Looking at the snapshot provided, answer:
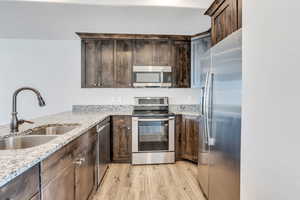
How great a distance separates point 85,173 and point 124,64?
233 centimetres

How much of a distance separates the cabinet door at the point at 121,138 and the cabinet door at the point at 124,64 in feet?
2.37

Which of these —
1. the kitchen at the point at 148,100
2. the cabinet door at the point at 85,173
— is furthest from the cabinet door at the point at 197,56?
the cabinet door at the point at 85,173

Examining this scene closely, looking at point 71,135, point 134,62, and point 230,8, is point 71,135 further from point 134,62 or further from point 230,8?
point 134,62

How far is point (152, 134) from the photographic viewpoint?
348cm

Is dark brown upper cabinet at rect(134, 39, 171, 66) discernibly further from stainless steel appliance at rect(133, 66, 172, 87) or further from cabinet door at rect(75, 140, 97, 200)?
cabinet door at rect(75, 140, 97, 200)

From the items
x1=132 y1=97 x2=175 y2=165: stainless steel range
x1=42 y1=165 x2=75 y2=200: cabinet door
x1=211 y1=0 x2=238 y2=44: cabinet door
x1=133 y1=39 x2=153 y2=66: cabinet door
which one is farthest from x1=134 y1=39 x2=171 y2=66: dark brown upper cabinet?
x1=42 y1=165 x2=75 y2=200: cabinet door

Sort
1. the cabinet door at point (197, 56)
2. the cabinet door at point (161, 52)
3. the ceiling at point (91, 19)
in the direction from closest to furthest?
the ceiling at point (91, 19), the cabinet door at point (197, 56), the cabinet door at point (161, 52)

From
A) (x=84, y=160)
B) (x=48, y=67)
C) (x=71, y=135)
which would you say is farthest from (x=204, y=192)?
(x=48, y=67)

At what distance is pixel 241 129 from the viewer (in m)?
1.38

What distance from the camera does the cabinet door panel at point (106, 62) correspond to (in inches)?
147

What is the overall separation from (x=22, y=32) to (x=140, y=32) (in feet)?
7.28

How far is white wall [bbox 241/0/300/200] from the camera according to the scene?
813 millimetres

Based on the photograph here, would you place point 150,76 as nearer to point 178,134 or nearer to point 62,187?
point 178,134

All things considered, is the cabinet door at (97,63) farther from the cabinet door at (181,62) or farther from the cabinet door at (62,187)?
the cabinet door at (62,187)
